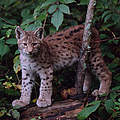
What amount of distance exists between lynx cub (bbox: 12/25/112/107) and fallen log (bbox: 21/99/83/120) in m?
0.14

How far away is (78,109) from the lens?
4.34m

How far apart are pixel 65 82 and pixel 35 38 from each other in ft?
5.79

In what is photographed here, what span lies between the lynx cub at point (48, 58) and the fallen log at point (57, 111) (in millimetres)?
141

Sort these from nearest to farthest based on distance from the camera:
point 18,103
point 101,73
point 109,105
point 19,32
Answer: point 109,105 → point 19,32 → point 18,103 → point 101,73

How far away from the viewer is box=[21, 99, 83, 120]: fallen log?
13.9 feet

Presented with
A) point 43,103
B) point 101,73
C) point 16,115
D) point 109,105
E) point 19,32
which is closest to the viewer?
point 109,105

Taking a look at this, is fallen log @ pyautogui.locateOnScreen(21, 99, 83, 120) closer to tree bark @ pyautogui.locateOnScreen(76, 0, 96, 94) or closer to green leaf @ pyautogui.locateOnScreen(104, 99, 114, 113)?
tree bark @ pyautogui.locateOnScreen(76, 0, 96, 94)

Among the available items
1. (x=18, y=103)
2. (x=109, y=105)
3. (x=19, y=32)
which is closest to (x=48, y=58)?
(x=19, y=32)

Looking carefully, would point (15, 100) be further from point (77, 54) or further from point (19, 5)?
point (19, 5)

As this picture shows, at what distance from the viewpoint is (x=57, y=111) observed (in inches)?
173

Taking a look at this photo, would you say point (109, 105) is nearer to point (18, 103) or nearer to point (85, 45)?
point (85, 45)

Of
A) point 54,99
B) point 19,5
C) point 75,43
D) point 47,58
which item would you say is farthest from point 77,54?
point 19,5

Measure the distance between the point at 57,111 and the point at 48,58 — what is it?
1.07 meters

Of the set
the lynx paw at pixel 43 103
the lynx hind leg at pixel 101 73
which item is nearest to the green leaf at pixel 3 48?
the lynx paw at pixel 43 103
